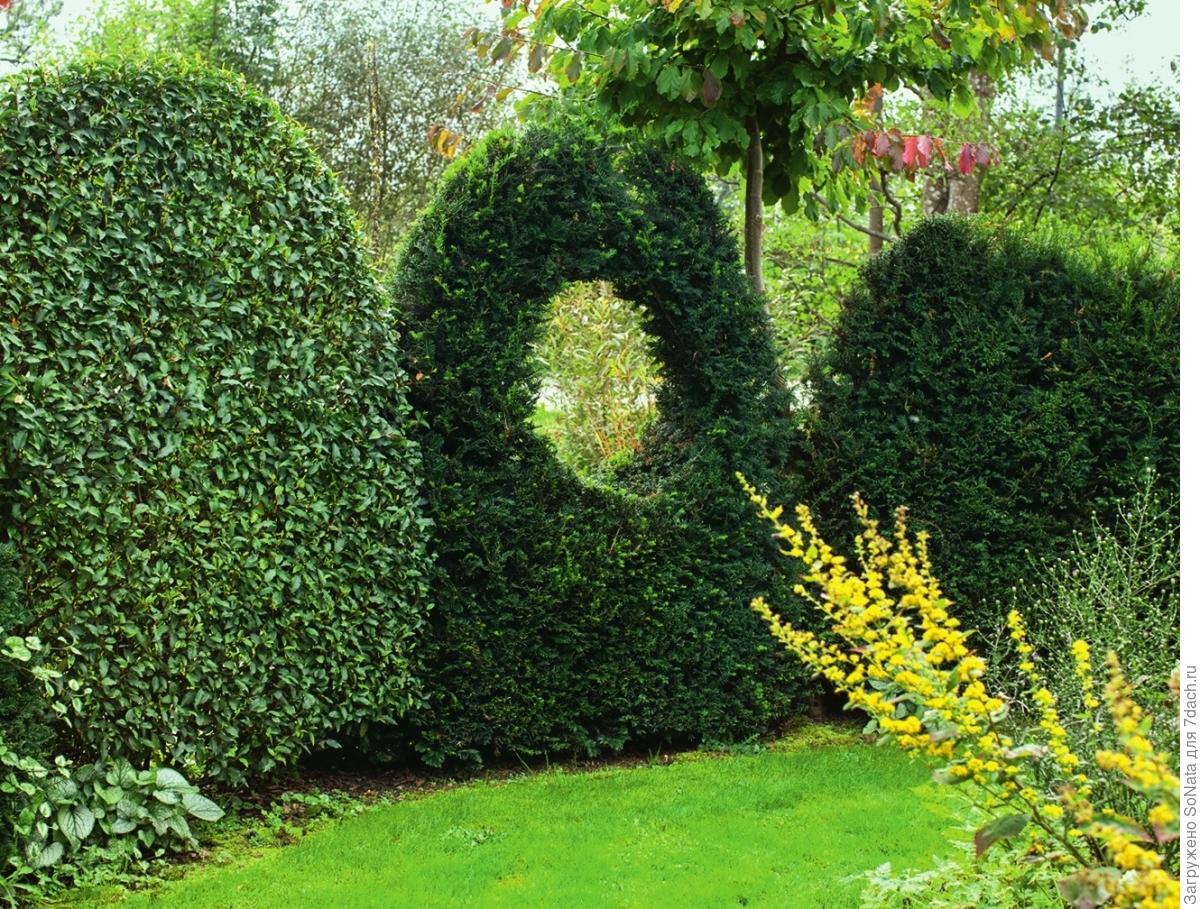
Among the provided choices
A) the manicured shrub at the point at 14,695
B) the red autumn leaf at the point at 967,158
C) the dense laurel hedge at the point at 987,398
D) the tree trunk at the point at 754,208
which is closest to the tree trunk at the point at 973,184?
the dense laurel hedge at the point at 987,398

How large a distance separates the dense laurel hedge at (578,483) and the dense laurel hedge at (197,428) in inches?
10.8

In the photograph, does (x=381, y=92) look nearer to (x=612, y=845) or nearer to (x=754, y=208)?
(x=754, y=208)

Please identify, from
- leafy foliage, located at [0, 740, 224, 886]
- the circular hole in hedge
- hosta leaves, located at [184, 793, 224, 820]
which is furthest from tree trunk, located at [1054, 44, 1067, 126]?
leafy foliage, located at [0, 740, 224, 886]

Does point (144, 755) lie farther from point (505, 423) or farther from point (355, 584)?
point (505, 423)

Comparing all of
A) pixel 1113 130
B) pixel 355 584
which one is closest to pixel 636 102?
pixel 355 584

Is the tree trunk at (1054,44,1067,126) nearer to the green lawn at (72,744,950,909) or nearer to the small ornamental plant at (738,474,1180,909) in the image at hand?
the green lawn at (72,744,950,909)

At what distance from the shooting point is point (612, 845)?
475 cm

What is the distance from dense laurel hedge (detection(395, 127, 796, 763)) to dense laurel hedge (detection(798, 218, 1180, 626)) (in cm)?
55

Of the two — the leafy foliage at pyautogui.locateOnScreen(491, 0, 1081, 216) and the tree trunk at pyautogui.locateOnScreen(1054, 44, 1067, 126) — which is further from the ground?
the tree trunk at pyautogui.locateOnScreen(1054, 44, 1067, 126)

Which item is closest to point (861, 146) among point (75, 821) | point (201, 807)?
point (201, 807)

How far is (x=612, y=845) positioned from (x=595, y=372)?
17.3ft

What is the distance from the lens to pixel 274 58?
17.3 meters

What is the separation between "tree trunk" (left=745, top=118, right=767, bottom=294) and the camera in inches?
265

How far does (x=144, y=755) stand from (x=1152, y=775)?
3.70 m
